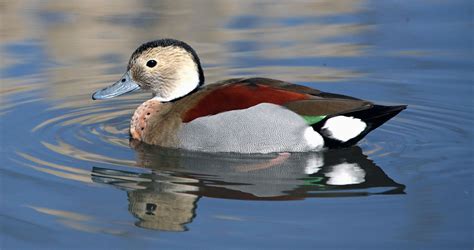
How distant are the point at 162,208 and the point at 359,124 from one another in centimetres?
211

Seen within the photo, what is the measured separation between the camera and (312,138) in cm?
862

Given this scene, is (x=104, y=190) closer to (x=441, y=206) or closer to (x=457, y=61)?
(x=441, y=206)

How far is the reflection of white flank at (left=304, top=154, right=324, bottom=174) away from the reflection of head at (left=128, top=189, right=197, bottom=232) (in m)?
1.12

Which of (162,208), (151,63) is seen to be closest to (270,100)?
(151,63)

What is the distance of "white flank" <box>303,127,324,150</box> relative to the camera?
8609 millimetres

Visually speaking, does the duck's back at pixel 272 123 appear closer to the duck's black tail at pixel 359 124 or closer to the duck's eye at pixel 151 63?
the duck's black tail at pixel 359 124

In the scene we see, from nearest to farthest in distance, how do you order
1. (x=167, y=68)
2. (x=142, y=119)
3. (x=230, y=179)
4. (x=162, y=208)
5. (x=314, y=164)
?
(x=162, y=208), (x=230, y=179), (x=314, y=164), (x=142, y=119), (x=167, y=68)

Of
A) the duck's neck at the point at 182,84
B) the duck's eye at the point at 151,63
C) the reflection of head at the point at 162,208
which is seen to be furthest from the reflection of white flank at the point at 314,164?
the duck's eye at the point at 151,63

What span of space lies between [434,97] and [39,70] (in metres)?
4.12

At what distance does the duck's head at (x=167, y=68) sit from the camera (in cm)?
924

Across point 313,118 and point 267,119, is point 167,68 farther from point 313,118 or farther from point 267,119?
point 313,118

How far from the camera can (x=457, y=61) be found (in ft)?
37.1

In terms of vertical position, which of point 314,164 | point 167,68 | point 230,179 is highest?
point 167,68

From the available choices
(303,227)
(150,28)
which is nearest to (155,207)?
(303,227)
